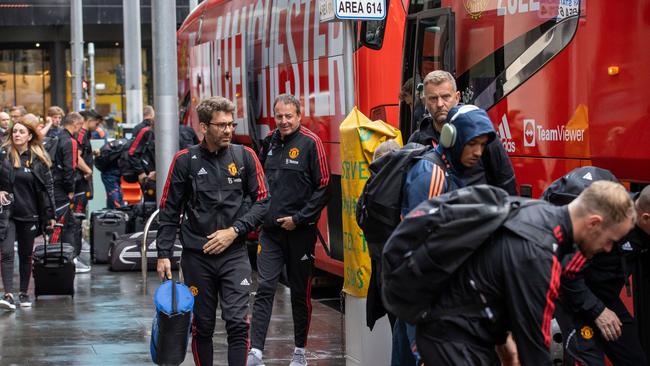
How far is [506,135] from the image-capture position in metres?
8.00

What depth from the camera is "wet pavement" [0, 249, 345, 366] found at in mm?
9297

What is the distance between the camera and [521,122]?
782cm

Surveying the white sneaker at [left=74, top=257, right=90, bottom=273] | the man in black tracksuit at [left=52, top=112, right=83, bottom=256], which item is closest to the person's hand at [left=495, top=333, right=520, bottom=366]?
the man in black tracksuit at [left=52, top=112, right=83, bottom=256]

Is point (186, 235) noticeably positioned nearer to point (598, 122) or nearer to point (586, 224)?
point (598, 122)

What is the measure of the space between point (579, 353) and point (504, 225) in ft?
6.86

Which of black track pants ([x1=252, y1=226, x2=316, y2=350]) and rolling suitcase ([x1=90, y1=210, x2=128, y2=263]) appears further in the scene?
rolling suitcase ([x1=90, y1=210, x2=128, y2=263])

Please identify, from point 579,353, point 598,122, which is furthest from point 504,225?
point 598,122

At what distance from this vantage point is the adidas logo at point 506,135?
7906 millimetres

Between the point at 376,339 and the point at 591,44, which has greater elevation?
the point at 591,44

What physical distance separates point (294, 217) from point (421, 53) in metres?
1.67

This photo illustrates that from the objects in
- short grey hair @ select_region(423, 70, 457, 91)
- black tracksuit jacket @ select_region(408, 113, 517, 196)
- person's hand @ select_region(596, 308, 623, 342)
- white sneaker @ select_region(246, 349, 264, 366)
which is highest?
short grey hair @ select_region(423, 70, 457, 91)

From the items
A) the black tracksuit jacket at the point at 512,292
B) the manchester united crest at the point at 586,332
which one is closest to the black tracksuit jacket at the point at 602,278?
the manchester united crest at the point at 586,332

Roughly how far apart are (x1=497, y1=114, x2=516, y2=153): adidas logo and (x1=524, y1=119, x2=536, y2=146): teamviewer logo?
153 millimetres

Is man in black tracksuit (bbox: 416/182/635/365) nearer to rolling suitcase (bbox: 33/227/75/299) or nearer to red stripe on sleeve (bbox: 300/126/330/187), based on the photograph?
red stripe on sleeve (bbox: 300/126/330/187)
